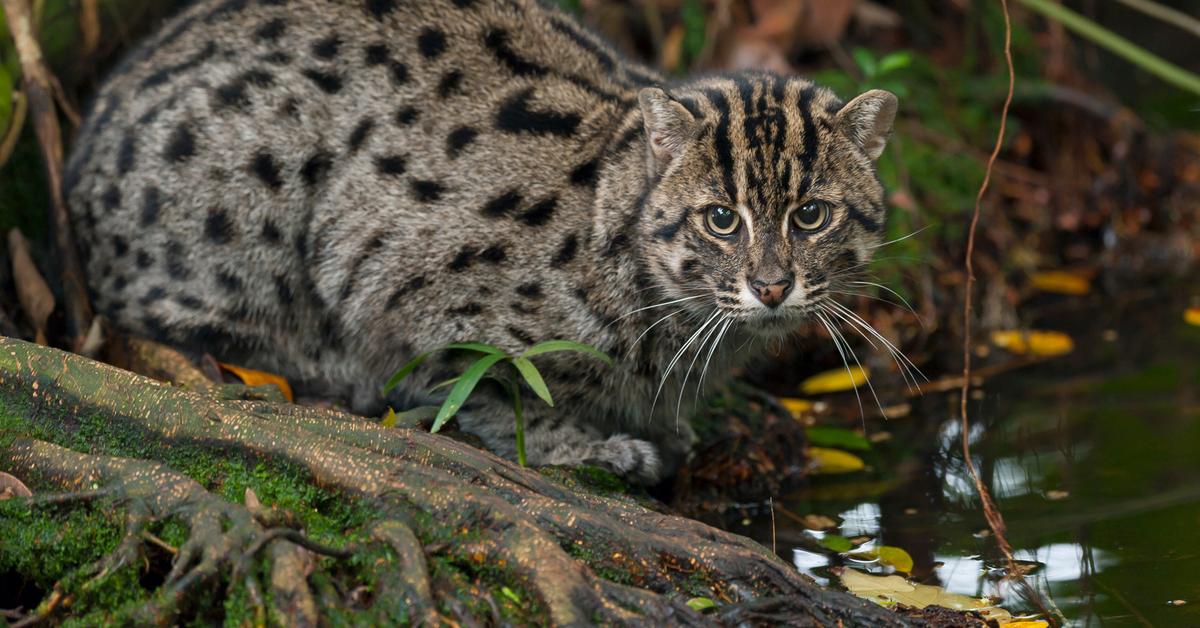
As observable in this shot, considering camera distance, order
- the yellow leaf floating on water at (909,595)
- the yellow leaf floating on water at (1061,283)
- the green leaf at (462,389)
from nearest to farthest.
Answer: the yellow leaf floating on water at (909,595)
the green leaf at (462,389)
the yellow leaf floating on water at (1061,283)

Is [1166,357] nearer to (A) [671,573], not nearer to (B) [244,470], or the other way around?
(A) [671,573]

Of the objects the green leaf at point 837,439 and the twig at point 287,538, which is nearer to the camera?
the twig at point 287,538

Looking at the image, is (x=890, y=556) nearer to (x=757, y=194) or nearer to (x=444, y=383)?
(x=757, y=194)

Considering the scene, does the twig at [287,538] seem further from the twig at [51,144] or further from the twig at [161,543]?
the twig at [51,144]

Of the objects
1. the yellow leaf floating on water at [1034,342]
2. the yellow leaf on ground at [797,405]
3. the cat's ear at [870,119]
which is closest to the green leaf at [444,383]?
the cat's ear at [870,119]

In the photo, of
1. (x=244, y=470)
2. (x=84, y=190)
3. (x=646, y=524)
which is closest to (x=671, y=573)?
(x=646, y=524)

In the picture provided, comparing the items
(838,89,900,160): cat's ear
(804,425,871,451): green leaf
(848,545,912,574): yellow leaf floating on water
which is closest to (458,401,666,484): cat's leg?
(848,545,912,574): yellow leaf floating on water

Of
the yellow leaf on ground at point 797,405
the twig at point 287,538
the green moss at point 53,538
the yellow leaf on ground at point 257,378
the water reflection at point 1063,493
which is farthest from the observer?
the yellow leaf on ground at point 797,405
